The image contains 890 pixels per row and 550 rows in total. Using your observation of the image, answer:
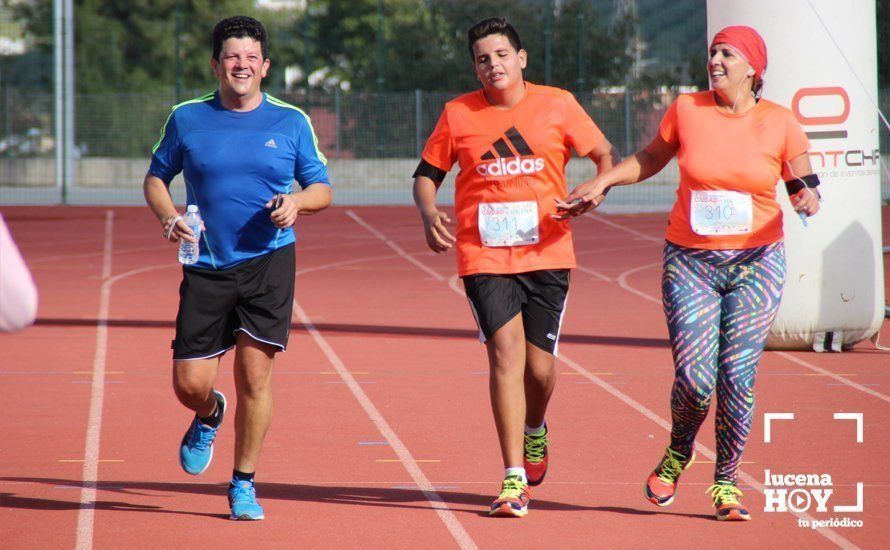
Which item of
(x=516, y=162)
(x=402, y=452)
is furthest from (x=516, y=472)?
(x=402, y=452)

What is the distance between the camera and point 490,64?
6207 millimetres

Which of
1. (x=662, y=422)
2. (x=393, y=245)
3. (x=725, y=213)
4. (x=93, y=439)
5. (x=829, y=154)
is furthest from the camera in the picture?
(x=393, y=245)

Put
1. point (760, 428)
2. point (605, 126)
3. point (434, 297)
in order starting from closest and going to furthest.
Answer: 1. point (760, 428)
2. point (434, 297)
3. point (605, 126)

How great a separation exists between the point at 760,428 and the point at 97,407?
3947 millimetres

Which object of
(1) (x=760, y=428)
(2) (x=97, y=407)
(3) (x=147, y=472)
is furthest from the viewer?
(2) (x=97, y=407)

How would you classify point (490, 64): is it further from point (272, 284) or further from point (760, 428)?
point (760, 428)

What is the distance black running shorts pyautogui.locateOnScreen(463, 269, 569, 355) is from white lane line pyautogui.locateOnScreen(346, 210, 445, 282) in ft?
35.3

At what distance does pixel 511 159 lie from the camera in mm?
6172

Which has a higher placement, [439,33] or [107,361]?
[439,33]

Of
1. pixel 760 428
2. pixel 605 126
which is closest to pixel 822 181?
pixel 760 428

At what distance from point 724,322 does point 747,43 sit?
45.1 inches

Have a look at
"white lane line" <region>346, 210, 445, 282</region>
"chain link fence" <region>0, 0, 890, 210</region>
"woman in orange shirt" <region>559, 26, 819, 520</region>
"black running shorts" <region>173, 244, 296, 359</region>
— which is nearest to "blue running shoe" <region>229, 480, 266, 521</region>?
"black running shorts" <region>173, 244, 296, 359</region>

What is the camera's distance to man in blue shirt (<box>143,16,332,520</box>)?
605 cm

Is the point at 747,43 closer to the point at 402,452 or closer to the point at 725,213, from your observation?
the point at 725,213
